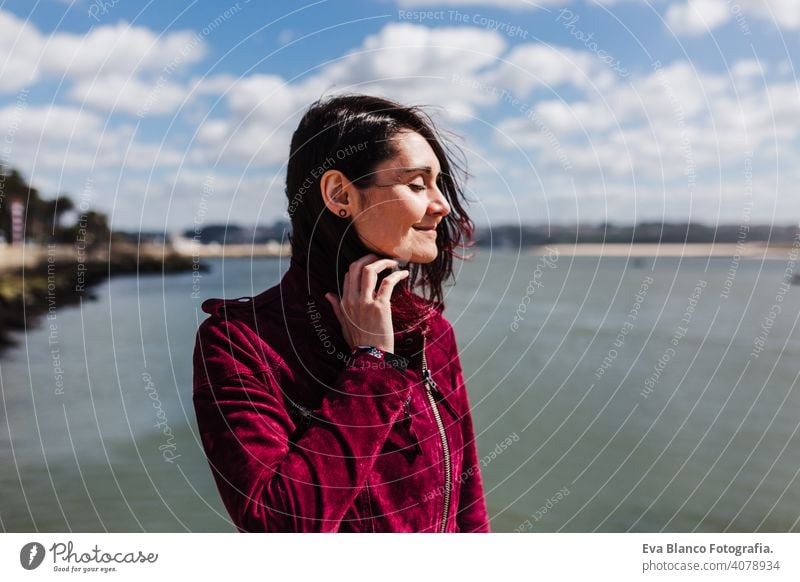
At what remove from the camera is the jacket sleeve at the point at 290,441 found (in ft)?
4.86

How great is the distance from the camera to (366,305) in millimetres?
1616

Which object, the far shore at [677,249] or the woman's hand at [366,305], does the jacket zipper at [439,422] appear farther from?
the far shore at [677,249]

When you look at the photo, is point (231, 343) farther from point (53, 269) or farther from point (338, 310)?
point (53, 269)

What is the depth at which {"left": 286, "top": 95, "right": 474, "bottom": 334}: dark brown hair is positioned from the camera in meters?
1.61

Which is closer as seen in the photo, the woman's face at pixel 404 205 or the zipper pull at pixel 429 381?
the woman's face at pixel 404 205

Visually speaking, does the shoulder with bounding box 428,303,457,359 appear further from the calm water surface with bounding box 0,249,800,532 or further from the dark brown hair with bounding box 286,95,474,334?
the calm water surface with bounding box 0,249,800,532

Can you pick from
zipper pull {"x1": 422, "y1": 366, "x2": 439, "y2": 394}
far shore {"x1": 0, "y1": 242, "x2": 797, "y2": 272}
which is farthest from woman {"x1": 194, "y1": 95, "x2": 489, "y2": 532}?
far shore {"x1": 0, "y1": 242, "x2": 797, "y2": 272}

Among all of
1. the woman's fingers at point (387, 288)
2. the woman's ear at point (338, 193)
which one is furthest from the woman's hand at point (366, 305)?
the woman's ear at point (338, 193)

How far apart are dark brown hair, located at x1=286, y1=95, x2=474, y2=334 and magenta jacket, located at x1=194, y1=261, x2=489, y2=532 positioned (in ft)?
0.20

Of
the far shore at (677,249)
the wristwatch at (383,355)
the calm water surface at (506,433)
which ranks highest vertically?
the far shore at (677,249)

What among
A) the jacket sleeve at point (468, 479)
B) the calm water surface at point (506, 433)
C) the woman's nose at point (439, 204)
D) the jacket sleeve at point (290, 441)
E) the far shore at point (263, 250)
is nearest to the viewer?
the jacket sleeve at point (290, 441)

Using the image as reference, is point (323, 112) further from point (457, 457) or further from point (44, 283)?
point (44, 283)
